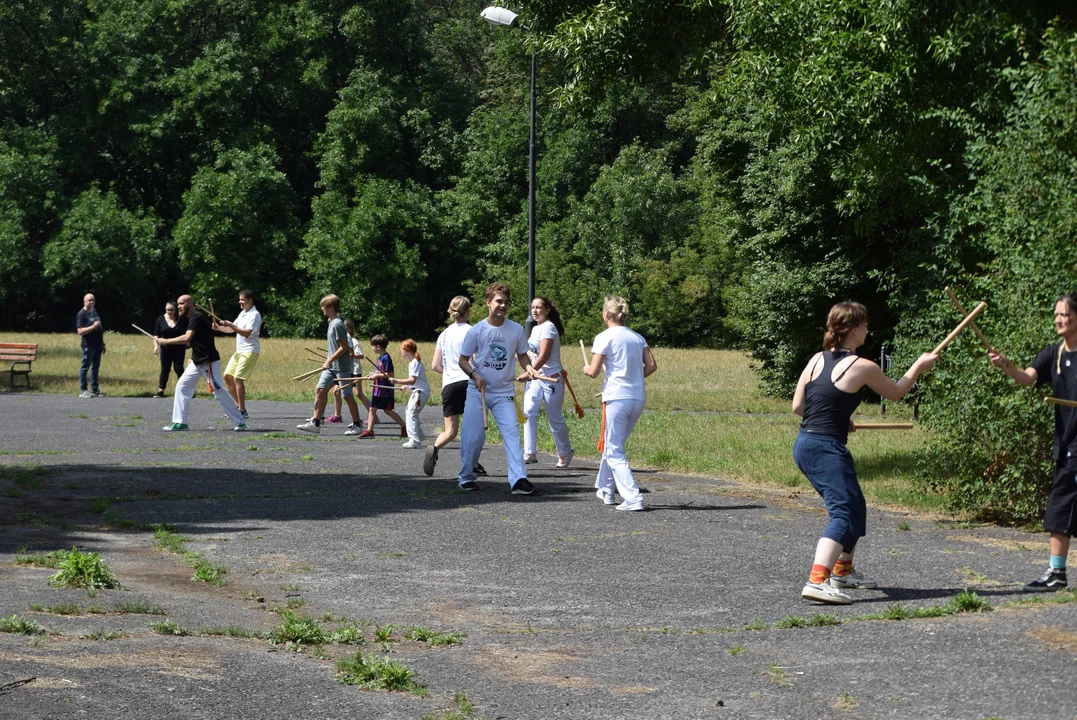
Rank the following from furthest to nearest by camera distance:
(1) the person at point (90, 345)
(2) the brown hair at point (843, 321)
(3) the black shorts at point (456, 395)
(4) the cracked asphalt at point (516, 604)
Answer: (1) the person at point (90, 345)
(3) the black shorts at point (456, 395)
(2) the brown hair at point (843, 321)
(4) the cracked asphalt at point (516, 604)

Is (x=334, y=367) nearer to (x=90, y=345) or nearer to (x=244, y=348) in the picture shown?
(x=244, y=348)

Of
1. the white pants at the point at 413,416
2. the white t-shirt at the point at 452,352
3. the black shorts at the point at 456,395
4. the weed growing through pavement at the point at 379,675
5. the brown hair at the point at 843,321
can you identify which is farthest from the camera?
the white pants at the point at 413,416

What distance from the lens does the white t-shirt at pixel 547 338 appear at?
14258mm

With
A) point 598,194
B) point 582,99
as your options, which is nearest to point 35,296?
point 598,194

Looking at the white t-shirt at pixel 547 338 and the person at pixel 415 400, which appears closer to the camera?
the white t-shirt at pixel 547 338

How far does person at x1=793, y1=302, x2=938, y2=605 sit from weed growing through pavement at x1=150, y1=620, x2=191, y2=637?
3301 mm

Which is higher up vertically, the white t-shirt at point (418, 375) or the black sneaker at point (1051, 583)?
the white t-shirt at point (418, 375)

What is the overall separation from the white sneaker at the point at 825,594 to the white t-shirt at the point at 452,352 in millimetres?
5983

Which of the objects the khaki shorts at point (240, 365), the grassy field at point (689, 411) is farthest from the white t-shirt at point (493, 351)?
the khaki shorts at point (240, 365)

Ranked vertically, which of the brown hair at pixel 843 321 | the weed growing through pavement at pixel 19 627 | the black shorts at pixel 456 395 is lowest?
the weed growing through pavement at pixel 19 627

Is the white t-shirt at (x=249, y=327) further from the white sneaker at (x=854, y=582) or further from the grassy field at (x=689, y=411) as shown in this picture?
the white sneaker at (x=854, y=582)

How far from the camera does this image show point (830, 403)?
7.70 m

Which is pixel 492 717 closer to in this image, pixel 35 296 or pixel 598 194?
pixel 598 194

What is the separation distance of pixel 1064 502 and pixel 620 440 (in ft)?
14.4
